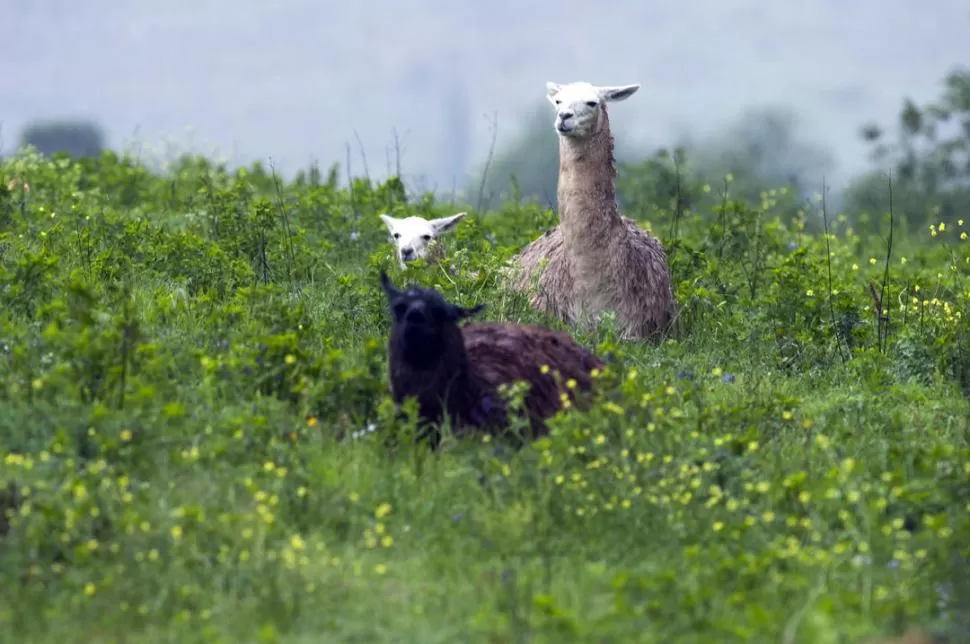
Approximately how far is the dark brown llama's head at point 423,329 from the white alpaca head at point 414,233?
3.49m

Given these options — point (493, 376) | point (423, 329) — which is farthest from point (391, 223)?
point (423, 329)

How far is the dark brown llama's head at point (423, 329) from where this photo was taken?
7.14 m

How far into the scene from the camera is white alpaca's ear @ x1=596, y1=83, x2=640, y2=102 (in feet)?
34.1

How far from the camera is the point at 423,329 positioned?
7.15 metres

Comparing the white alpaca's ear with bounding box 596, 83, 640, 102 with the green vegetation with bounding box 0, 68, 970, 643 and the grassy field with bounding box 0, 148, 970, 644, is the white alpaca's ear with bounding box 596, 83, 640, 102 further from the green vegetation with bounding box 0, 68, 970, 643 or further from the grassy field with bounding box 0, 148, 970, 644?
the green vegetation with bounding box 0, 68, 970, 643

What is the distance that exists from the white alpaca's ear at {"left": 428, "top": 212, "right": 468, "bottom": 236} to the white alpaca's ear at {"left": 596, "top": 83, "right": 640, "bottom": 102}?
1.76 m

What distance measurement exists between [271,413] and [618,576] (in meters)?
2.24

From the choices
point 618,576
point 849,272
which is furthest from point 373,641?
point 849,272

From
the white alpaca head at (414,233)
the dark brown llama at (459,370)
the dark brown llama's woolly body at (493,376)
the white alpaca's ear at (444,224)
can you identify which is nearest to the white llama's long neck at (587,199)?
the white alpaca head at (414,233)

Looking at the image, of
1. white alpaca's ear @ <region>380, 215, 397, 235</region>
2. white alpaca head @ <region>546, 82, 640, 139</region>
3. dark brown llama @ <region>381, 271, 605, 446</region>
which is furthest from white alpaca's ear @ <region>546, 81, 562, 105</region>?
dark brown llama @ <region>381, 271, 605, 446</region>

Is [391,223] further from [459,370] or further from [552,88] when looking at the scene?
[459,370]

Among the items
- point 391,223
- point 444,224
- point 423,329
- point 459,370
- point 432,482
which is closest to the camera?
point 432,482

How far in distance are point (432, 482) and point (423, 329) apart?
75 cm

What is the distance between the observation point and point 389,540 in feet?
20.1
